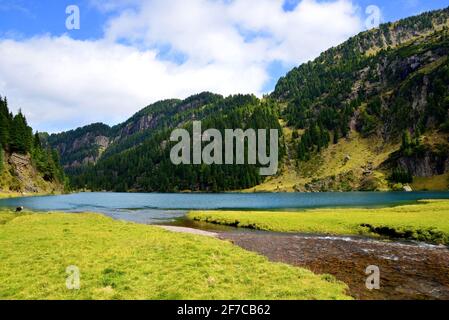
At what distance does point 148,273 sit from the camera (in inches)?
1026

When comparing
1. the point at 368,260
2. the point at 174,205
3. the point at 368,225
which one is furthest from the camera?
the point at 174,205

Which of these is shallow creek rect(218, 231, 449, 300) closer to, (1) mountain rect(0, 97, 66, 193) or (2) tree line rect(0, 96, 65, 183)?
(1) mountain rect(0, 97, 66, 193)

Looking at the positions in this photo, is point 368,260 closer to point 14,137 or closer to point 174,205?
point 174,205

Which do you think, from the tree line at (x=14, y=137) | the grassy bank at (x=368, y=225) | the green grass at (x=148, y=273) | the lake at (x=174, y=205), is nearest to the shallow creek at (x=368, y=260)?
the green grass at (x=148, y=273)

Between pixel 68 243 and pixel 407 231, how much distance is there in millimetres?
43268

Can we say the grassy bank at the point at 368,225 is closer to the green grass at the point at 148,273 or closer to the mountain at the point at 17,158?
the green grass at the point at 148,273

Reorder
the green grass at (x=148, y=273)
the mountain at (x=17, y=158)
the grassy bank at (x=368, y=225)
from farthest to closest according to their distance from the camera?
the mountain at (x=17, y=158)
the grassy bank at (x=368, y=225)
the green grass at (x=148, y=273)

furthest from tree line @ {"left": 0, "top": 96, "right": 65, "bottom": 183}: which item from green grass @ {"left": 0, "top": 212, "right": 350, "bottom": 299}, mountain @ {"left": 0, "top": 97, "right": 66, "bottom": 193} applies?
green grass @ {"left": 0, "top": 212, "right": 350, "bottom": 299}

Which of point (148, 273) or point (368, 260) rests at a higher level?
point (148, 273)

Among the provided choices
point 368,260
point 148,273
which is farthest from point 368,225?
point 148,273

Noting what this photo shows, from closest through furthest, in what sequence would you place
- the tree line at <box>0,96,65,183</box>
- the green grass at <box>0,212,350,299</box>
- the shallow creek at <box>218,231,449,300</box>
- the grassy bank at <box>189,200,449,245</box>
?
the green grass at <box>0,212,350,299</box> < the shallow creek at <box>218,231,449,300</box> < the grassy bank at <box>189,200,449,245</box> < the tree line at <box>0,96,65,183</box>

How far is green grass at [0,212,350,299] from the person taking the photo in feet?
71.5

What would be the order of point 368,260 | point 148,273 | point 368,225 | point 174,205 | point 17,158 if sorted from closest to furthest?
point 148,273 < point 368,260 < point 368,225 < point 174,205 < point 17,158

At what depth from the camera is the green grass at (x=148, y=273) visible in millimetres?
21781
